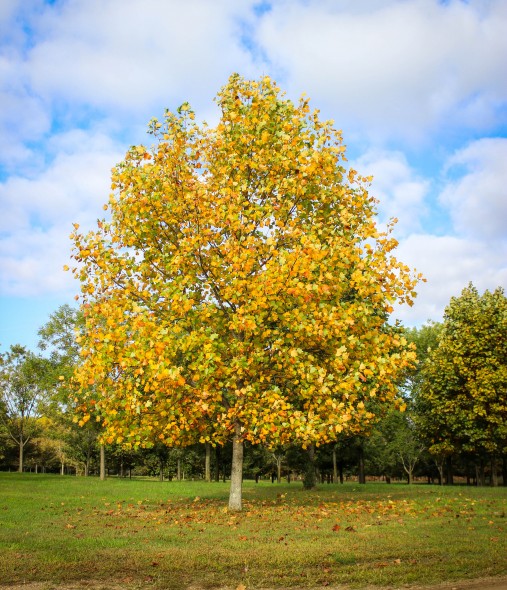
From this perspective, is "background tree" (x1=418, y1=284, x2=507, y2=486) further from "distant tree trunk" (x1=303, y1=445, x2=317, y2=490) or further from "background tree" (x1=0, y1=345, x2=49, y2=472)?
"background tree" (x1=0, y1=345, x2=49, y2=472)

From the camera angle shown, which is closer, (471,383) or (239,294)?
(239,294)

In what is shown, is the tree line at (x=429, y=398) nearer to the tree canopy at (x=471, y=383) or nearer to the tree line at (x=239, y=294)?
the tree canopy at (x=471, y=383)

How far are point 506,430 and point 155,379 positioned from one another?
28895mm

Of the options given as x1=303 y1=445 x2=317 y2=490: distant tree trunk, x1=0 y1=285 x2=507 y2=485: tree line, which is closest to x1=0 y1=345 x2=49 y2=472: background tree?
x1=0 y1=285 x2=507 y2=485: tree line

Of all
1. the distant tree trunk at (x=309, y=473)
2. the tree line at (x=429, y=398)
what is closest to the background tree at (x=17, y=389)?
the tree line at (x=429, y=398)

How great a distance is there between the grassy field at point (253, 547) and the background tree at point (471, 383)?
780 inches

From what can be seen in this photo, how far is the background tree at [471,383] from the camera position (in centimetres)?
3562

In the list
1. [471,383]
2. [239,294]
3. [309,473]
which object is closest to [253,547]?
[239,294]

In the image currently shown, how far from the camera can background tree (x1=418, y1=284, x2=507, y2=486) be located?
3562cm

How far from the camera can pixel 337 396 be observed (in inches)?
720

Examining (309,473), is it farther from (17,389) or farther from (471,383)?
(17,389)

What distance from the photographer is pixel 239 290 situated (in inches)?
595

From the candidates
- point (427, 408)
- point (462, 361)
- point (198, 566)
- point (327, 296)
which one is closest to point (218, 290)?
point (327, 296)

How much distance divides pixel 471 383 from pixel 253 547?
29.9m
